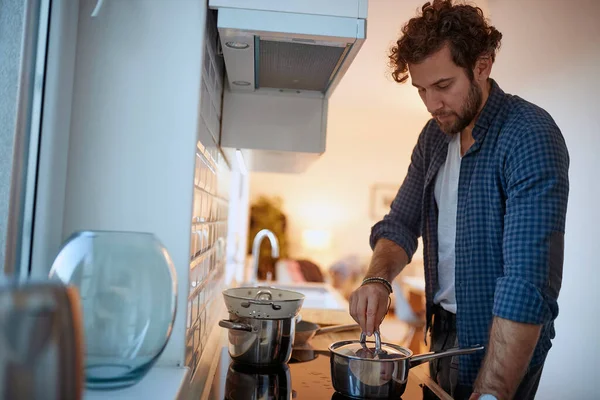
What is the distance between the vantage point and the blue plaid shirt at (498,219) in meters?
1.17

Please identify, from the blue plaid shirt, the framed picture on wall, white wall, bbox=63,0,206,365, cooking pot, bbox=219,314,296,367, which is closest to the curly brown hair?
the blue plaid shirt

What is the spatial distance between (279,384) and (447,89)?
811mm

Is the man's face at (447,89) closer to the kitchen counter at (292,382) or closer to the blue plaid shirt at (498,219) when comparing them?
the blue plaid shirt at (498,219)

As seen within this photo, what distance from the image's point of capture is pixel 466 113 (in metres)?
1.45

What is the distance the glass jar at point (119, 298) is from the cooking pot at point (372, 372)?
17.4 inches

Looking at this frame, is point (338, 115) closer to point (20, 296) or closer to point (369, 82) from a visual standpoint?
point (369, 82)

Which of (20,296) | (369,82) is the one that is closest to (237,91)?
(20,296)

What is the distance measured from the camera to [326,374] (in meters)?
1.35

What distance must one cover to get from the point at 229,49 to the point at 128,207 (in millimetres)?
436

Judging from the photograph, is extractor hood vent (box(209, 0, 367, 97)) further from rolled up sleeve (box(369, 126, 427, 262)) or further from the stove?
the stove

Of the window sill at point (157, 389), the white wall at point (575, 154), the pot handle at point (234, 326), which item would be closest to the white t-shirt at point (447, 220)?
the pot handle at point (234, 326)

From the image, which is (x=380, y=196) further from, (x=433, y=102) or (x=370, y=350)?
(x=370, y=350)

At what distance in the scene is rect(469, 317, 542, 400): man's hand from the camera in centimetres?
111

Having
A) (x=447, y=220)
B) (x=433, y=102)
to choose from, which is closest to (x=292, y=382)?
(x=447, y=220)
